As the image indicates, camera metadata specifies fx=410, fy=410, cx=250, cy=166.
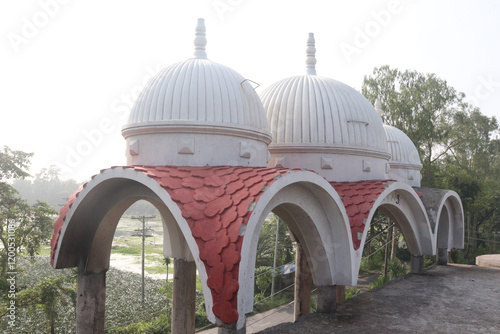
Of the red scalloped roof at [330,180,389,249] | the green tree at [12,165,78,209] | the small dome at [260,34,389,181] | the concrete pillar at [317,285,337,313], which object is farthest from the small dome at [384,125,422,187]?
the green tree at [12,165,78,209]

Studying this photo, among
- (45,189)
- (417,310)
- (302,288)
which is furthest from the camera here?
(45,189)

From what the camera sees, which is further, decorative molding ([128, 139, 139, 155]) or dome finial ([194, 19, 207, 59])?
dome finial ([194, 19, 207, 59])

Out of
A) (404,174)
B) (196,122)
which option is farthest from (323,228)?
(404,174)

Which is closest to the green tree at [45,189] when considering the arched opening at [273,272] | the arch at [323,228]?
the arched opening at [273,272]

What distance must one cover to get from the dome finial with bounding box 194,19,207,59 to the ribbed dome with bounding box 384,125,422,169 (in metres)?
10.7

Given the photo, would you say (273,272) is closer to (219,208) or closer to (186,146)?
(186,146)

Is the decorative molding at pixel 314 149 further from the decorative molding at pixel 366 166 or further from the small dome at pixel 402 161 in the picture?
the small dome at pixel 402 161

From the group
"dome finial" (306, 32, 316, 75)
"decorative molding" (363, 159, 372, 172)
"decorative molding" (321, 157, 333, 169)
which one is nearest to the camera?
"decorative molding" (321, 157, 333, 169)

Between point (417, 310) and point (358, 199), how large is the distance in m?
2.98

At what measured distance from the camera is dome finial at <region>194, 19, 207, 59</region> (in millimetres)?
10602

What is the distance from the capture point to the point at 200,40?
10.7m

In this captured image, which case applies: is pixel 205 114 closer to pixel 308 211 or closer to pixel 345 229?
pixel 308 211

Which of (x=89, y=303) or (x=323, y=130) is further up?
(x=323, y=130)

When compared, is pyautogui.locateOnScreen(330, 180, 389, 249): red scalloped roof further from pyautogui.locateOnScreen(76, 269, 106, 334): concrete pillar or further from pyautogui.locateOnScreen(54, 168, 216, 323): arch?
pyautogui.locateOnScreen(76, 269, 106, 334): concrete pillar
